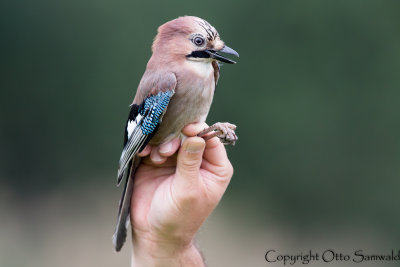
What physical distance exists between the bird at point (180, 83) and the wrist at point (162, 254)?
0.47 meters

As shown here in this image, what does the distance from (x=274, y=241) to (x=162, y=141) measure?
3652mm

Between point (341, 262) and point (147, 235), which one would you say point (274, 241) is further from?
point (147, 235)

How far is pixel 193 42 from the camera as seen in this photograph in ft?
9.55

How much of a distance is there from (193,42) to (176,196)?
2.56 feet

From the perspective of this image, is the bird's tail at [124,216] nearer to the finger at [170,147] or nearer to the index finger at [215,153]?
the finger at [170,147]

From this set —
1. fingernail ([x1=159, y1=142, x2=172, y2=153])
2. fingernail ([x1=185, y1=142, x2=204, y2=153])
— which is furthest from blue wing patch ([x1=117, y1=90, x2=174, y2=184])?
fingernail ([x1=185, y1=142, x2=204, y2=153])

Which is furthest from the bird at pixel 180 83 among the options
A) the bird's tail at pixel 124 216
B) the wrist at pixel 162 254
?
the wrist at pixel 162 254

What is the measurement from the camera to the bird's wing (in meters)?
2.89

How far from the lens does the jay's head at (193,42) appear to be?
290 centimetres

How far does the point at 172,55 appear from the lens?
2.97 m

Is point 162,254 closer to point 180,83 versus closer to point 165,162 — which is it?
point 165,162

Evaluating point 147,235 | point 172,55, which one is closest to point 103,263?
point 147,235

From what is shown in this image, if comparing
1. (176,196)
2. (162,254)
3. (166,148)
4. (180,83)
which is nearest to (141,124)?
(166,148)

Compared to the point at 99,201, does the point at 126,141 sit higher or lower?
higher
